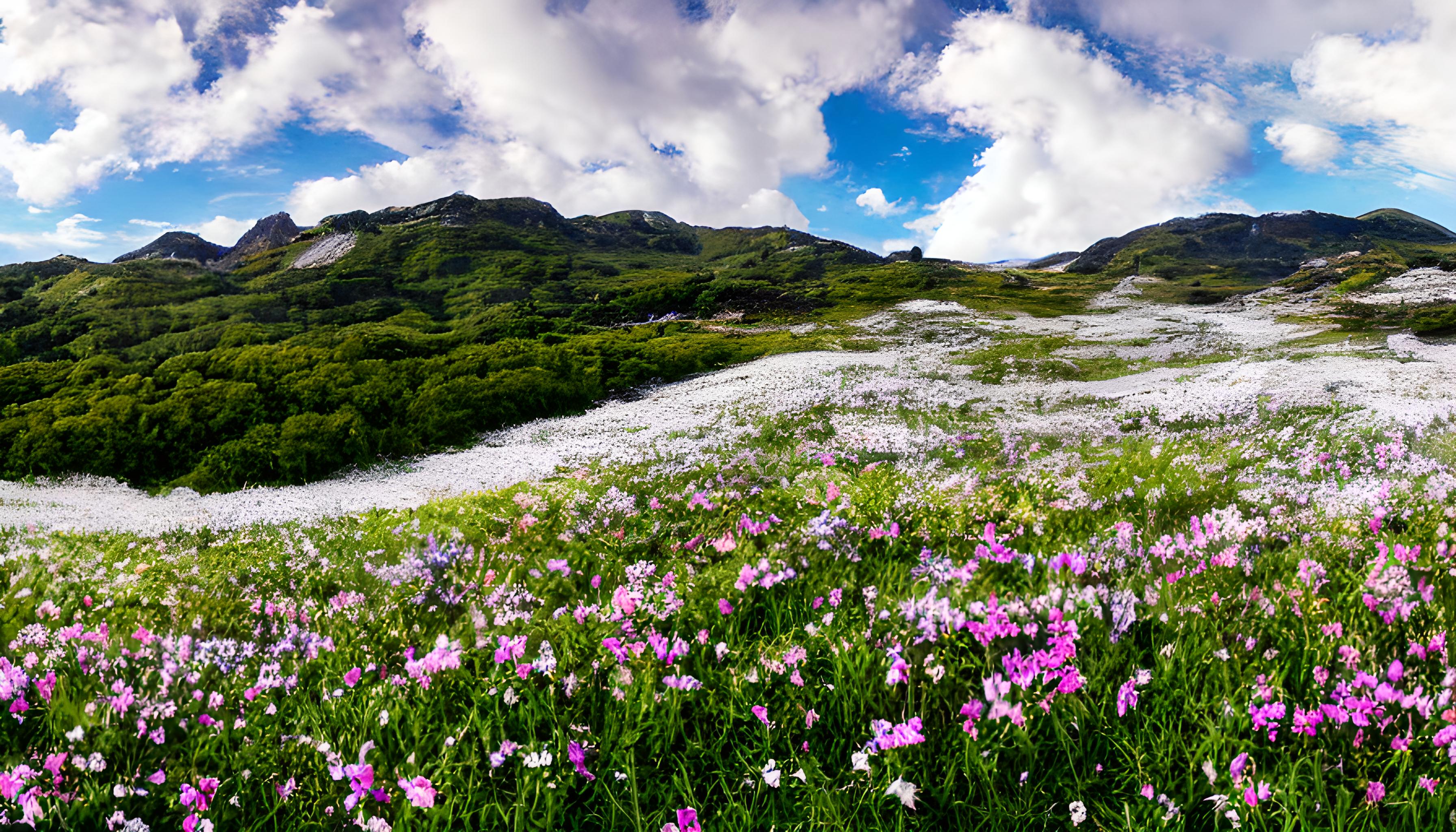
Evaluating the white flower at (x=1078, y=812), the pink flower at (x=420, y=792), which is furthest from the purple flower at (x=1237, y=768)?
the pink flower at (x=420, y=792)

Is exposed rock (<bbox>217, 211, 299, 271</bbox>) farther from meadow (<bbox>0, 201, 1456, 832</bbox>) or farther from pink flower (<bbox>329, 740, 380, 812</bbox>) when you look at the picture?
pink flower (<bbox>329, 740, 380, 812</bbox>)

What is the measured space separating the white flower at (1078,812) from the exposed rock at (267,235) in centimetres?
16750

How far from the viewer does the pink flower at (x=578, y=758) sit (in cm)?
337

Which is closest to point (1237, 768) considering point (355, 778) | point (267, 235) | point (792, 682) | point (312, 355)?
point (792, 682)

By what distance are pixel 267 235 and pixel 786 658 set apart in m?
181

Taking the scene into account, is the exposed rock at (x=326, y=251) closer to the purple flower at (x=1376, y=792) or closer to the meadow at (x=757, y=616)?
the meadow at (x=757, y=616)

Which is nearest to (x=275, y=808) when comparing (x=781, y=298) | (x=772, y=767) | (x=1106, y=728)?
(x=772, y=767)

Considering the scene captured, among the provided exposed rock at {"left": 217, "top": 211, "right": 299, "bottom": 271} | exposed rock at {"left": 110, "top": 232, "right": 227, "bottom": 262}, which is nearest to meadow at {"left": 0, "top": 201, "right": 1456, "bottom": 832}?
exposed rock at {"left": 110, "top": 232, "right": 227, "bottom": 262}

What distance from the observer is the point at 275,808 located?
3299 millimetres

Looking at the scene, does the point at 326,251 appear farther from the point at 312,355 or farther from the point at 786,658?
the point at 786,658

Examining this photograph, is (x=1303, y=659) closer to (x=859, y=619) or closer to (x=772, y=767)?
(x=859, y=619)

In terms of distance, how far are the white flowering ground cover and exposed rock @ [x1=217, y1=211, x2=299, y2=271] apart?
532 feet

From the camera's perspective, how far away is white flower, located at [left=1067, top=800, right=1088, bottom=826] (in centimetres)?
303

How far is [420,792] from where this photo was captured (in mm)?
3113
